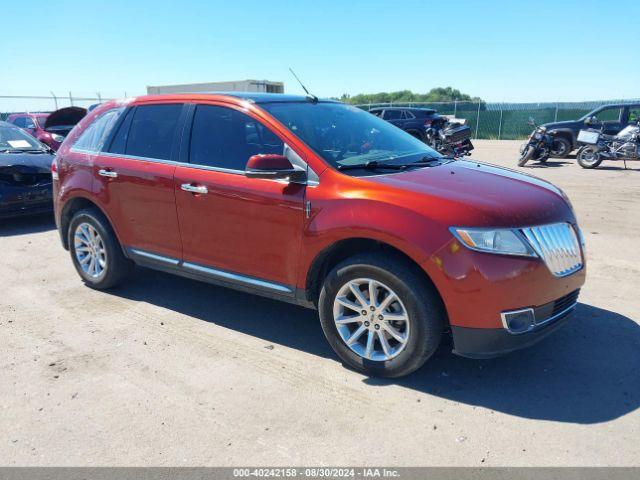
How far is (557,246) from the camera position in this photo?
3248 millimetres

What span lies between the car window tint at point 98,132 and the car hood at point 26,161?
345 cm

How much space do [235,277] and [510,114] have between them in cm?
2944

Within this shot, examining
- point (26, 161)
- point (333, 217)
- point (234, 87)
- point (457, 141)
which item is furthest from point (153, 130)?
Result: point (234, 87)

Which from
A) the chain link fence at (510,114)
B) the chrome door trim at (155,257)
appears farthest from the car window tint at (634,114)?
the chrome door trim at (155,257)

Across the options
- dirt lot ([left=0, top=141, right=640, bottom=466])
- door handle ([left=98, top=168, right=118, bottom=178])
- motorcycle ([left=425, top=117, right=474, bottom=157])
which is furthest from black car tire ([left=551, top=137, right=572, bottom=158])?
door handle ([left=98, top=168, right=118, bottom=178])

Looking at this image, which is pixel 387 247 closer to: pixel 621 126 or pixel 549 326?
pixel 549 326

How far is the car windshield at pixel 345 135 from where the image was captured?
3.78 metres

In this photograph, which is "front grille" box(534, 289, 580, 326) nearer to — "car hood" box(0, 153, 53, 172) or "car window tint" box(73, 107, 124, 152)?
"car window tint" box(73, 107, 124, 152)

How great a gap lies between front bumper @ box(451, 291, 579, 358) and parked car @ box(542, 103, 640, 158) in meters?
14.0

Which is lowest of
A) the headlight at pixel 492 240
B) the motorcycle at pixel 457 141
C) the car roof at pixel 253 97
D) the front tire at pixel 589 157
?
the front tire at pixel 589 157

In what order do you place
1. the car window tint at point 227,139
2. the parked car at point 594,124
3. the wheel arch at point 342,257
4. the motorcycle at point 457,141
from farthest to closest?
the parked car at point 594,124 → the motorcycle at point 457,141 → the car window tint at point 227,139 → the wheel arch at point 342,257

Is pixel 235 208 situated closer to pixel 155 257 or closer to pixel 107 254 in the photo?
pixel 155 257

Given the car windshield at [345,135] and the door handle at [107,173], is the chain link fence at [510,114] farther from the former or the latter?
the door handle at [107,173]

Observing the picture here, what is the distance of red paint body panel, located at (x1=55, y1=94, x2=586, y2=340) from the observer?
3012 mm
